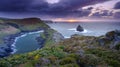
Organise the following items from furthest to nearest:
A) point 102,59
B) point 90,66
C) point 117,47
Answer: point 117,47, point 102,59, point 90,66

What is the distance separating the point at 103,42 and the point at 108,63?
21896mm

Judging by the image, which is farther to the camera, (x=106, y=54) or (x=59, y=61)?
(x=106, y=54)

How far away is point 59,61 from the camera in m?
46.2

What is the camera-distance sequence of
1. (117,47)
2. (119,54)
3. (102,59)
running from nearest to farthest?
(102,59) < (119,54) < (117,47)

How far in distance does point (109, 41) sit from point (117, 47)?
7.20 m

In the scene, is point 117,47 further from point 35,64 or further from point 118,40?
point 35,64

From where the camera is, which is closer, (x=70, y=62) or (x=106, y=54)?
(x=70, y=62)

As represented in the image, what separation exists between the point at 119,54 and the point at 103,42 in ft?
54.8

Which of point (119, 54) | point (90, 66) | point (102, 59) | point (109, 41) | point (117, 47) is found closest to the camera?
point (90, 66)

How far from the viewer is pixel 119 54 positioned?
50.8 meters

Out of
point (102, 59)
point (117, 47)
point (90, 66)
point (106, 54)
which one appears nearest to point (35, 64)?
point (90, 66)

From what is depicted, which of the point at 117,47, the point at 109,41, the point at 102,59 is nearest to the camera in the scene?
the point at 102,59

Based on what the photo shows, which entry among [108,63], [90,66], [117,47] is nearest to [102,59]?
[108,63]

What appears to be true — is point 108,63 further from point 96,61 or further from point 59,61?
point 59,61
